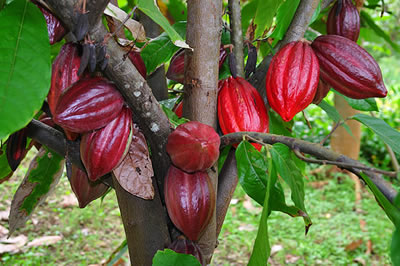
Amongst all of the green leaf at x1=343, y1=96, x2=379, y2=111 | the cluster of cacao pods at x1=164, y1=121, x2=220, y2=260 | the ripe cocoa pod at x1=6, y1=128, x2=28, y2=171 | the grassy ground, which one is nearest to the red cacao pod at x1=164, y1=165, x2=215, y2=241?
the cluster of cacao pods at x1=164, y1=121, x2=220, y2=260

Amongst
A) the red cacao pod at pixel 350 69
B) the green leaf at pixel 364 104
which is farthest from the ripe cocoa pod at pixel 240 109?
the green leaf at pixel 364 104

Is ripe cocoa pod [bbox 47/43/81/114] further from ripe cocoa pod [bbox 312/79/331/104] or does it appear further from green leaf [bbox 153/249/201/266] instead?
ripe cocoa pod [bbox 312/79/331/104]

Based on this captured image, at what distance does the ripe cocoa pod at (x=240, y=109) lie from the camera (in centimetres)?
62

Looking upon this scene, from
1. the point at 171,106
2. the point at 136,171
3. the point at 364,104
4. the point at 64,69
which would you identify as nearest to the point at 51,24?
the point at 64,69

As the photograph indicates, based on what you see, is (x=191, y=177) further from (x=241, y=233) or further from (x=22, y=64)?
(x=241, y=233)

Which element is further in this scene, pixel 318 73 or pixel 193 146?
pixel 318 73

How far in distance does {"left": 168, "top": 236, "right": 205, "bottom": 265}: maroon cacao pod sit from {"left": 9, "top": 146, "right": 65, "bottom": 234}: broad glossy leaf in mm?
292

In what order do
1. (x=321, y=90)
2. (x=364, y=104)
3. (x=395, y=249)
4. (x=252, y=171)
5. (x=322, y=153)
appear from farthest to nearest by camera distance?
(x=364, y=104) → (x=321, y=90) → (x=252, y=171) → (x=322, y=153) → (x=395, y=249)

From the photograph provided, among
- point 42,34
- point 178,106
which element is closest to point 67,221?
point 178,106

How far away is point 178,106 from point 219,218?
21 centimetres

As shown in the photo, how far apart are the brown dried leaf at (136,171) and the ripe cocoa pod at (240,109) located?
0.14m

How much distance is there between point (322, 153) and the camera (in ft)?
1.48

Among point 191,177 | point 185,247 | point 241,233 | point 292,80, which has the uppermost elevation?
point 292,80

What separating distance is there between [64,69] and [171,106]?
0.30 metres
